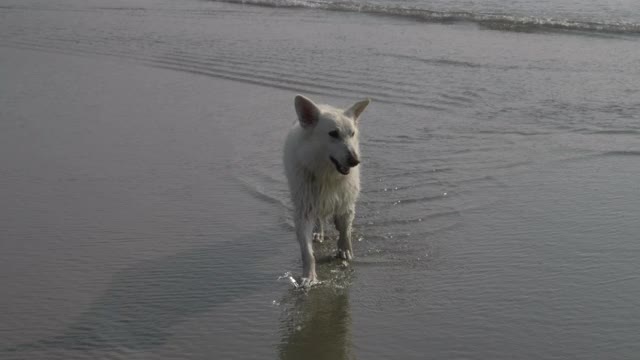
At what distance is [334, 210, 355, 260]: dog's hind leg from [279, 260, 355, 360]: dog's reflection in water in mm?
278

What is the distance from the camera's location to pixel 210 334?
5551mm

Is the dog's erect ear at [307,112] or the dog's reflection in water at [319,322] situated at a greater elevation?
the dog's erect ear at [307,112]

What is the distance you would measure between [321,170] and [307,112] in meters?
0.48

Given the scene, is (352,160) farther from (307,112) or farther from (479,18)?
(479,18)

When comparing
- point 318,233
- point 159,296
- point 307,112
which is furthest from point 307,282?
point 307,112

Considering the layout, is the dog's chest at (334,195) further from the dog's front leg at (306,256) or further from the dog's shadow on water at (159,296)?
the dog's shadow on water at (159,296)

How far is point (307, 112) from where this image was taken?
6.68 m

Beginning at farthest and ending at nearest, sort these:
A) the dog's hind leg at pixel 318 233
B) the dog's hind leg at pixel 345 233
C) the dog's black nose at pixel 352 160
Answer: the dog's hind leg at pixel 318 233 < the dog's hind leg at pixel 345 233 < the dog's black nose at pixel 352 160

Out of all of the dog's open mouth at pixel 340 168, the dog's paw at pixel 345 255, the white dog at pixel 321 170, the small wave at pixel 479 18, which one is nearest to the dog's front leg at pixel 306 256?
the white dog at pixel 321 170

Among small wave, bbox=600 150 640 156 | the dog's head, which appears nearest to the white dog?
the dog's head

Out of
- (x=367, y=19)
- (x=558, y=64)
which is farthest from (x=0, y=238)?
(x=367, y=19)

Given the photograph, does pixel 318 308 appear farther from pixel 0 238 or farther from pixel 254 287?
pixel 0 238

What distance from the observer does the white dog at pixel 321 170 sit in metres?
6.53

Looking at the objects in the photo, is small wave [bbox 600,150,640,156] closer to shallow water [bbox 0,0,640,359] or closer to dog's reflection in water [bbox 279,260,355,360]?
shallow water [bbox 0,0,640,359]
